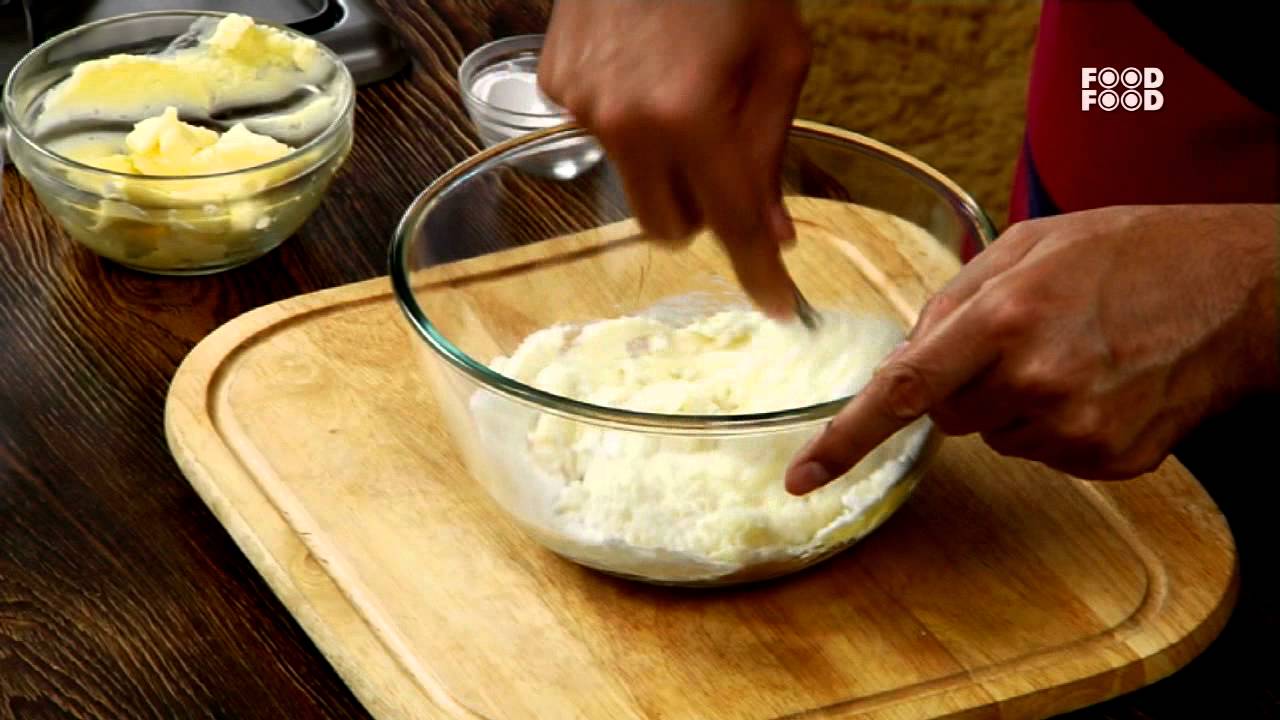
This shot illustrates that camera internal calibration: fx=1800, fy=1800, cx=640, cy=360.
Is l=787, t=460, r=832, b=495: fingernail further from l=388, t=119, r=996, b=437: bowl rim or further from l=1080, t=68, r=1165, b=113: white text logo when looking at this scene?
l=1080, t=68, r=1165, b=113: white text logo

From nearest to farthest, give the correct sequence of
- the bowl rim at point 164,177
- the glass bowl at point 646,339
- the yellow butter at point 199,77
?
the glass bowl at point 646,339, the bowl rim at point 164,177, the yellow butter at point 199,77

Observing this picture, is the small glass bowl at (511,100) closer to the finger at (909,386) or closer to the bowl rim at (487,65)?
the bowl rim at (487,65)

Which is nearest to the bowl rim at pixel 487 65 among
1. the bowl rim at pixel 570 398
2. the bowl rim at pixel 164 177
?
the bowl rim at pixel 164 177

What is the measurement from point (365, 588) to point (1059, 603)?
0.40m

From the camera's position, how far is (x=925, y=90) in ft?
7.54

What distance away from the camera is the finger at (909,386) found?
94 centimetres

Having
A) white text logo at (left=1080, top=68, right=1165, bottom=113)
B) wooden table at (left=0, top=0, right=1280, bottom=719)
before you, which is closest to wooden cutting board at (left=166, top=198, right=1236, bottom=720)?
wooden table at (left=0, top=0, right=1280, bottom=719)

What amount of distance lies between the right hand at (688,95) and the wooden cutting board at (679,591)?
202 millimetres

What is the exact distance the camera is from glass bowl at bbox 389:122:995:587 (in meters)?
A: 0.99

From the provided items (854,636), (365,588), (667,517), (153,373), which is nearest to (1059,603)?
(854,636)

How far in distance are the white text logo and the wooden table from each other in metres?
0.34

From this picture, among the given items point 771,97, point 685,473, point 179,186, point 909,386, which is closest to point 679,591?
point 685,473

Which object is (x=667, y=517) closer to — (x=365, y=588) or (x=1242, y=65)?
(x=365, y=588)

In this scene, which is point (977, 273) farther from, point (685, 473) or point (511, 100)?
point (511, 100)
